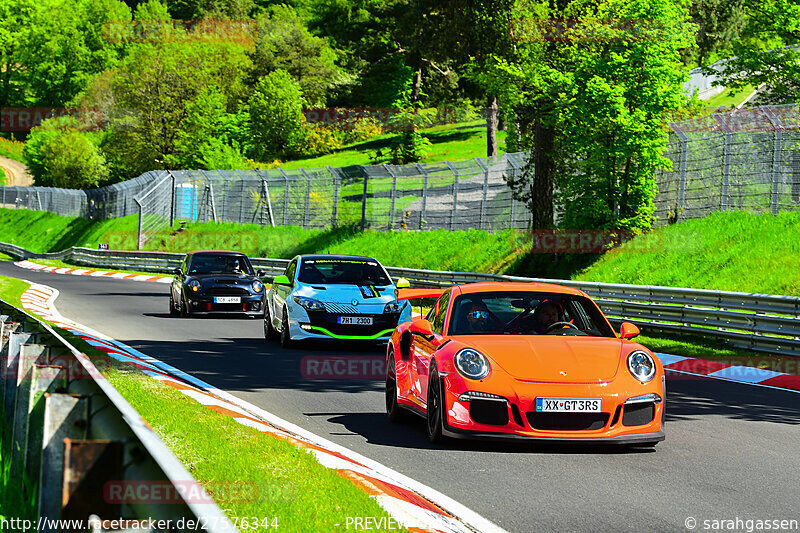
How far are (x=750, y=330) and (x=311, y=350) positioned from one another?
6888 mm

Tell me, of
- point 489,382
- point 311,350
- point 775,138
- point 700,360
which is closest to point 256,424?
point 489,382

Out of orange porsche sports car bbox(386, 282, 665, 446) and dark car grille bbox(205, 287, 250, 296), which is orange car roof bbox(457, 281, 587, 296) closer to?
orange porsche sports car bbox(386, 282, 665, 446)

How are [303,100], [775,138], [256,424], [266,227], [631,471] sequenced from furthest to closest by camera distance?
1. [303,100]
2. [266,227]
3. [775,138]
4. [256,424]
5. [631,471]

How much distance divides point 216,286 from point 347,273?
21.6 ft

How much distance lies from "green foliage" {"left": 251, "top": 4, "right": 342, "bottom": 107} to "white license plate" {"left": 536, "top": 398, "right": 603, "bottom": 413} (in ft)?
328

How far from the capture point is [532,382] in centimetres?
837

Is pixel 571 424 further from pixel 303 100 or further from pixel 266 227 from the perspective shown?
pixel 303 100

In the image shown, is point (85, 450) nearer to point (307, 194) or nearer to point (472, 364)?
point (472, 364)

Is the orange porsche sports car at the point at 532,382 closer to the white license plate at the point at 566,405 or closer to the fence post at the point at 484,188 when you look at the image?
the white license plate at the point at 566,405

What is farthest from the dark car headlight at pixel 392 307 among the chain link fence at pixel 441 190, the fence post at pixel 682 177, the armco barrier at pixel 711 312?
the fence post at pixel 682 177

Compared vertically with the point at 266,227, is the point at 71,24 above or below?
above

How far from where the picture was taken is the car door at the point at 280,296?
17.6m

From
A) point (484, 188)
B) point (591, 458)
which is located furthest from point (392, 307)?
point (484, 188)

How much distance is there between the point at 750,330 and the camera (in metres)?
17.0
